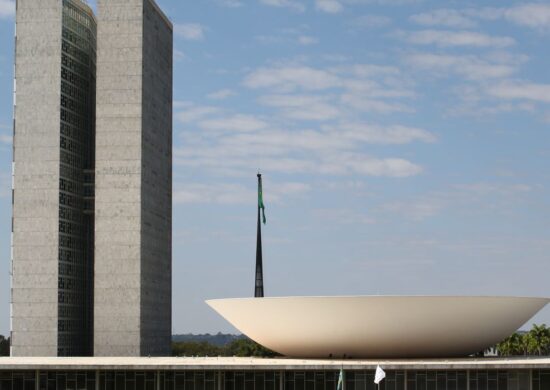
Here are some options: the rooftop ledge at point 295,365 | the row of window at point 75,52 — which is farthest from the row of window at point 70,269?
the rooftop ledge at point 295,365

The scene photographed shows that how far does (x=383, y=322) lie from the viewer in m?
80.0

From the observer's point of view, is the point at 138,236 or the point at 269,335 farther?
the point at 138,236

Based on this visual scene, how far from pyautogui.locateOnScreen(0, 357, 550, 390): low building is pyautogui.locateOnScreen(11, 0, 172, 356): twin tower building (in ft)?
76.1

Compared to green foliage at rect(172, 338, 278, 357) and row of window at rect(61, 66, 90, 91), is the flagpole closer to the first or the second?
row of window at rect(61, 66, 90, 91)

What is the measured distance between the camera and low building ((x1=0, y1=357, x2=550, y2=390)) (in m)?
77.5

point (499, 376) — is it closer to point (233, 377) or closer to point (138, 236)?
point (233, 377)

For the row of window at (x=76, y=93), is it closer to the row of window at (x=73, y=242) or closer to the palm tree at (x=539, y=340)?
the row of window at (x=73, y=242)

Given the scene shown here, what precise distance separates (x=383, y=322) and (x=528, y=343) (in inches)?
2243

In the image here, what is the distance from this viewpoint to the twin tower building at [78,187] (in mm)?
106000

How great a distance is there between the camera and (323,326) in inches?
3189

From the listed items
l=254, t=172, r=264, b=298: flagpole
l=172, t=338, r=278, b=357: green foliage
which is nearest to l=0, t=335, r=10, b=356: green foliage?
l=172, t=338, r=278, b=357: green foliage

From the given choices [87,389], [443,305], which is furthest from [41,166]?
[443,305]

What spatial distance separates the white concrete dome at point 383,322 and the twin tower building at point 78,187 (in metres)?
24.9

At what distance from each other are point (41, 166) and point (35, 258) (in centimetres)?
929
